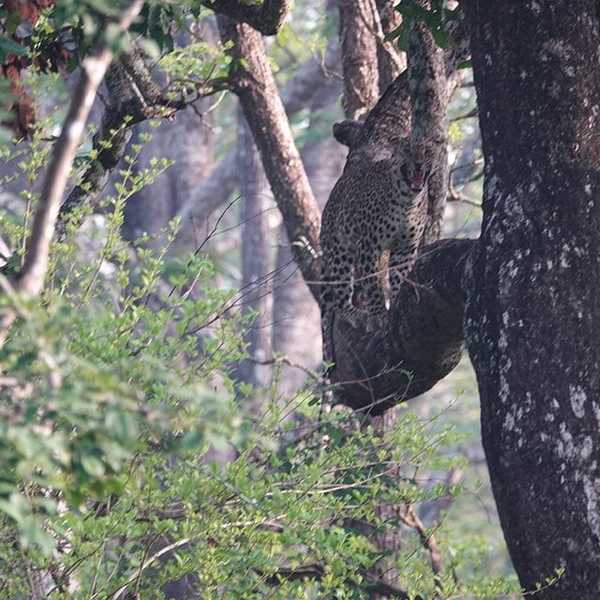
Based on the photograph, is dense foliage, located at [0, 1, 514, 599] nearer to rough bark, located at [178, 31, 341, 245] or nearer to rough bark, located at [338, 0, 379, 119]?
rough bark, located at [338, 0, 379, 119]

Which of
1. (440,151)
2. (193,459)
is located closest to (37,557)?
(193,459)

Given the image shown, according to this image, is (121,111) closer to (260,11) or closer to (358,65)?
(260,11)

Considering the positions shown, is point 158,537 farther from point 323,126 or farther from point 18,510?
point 323,126

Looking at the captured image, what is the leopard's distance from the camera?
22.3 feet

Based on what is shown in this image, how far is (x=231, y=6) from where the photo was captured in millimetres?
6914

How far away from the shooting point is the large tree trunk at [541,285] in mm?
4484

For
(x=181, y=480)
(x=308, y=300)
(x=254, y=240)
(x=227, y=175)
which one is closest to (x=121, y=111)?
(x=181, y=480)

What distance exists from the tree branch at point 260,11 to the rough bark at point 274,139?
47.0 inches

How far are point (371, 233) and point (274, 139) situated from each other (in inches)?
66.2

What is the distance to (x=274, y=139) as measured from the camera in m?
8.54

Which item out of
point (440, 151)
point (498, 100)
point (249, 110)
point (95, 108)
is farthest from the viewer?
point (95, 108)

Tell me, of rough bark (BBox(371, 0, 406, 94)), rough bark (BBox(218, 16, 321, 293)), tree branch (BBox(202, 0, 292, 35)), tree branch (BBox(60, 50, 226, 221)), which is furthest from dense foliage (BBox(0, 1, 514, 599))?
rough bark (BBox(371, 0, 406, 94))

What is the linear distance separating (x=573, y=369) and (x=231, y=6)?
3.21m

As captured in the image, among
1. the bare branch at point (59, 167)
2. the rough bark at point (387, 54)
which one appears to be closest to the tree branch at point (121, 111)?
the rough bark at point (387, 54)
